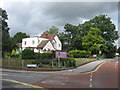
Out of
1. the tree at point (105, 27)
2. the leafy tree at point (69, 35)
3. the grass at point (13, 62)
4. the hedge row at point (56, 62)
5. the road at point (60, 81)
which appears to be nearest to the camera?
the road at point (60, 81)

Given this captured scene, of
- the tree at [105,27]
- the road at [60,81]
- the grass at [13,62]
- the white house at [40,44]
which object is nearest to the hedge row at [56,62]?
the grass at [13,62]

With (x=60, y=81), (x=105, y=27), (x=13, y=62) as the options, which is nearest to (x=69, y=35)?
(x=105, y=27)

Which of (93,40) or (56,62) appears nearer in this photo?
(56,62)

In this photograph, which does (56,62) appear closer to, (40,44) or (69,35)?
(40,44)

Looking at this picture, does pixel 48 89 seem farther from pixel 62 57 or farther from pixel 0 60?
pixel 0 60

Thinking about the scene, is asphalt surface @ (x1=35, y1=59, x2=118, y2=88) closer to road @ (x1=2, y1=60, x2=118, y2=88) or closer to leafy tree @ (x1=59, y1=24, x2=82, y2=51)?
road @ (x1=2, y1=60, x2=118, y2=88)

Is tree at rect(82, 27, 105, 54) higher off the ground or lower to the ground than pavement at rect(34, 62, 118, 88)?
higher

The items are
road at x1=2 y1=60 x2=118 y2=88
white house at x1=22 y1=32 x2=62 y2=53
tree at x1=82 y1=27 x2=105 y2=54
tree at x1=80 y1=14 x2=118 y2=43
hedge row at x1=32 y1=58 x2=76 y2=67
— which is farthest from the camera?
tree at x1=80 y1=14 x2=118 y2=43

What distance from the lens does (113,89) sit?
1143cm

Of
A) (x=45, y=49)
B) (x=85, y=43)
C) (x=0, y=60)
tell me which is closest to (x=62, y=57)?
(x=0, y=60)

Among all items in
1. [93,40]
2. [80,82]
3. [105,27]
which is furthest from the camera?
[105,27]

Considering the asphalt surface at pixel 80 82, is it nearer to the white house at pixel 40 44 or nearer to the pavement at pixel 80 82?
the pavement at pixel 80 82

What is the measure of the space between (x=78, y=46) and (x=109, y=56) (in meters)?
17.7

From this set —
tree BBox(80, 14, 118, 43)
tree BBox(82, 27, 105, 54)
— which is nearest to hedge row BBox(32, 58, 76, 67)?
tree BBox(82, 27, 105, 54)
